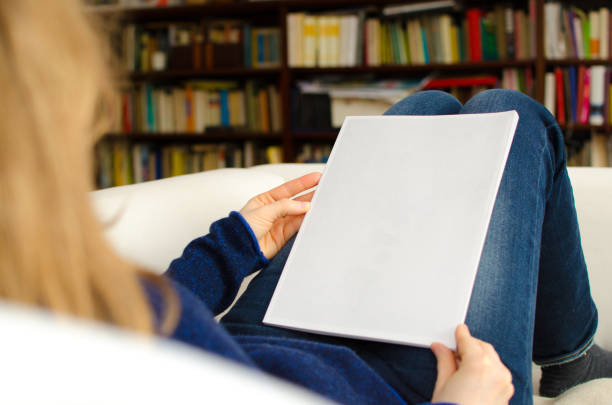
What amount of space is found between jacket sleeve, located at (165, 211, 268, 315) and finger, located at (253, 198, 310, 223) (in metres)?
0.05

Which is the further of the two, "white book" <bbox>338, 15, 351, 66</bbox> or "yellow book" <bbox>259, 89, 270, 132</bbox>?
"yellow book" <bbox>259, 89, 270, 132</bbox>

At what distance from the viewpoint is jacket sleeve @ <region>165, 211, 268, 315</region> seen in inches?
29.6

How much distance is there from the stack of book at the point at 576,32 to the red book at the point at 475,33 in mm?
285

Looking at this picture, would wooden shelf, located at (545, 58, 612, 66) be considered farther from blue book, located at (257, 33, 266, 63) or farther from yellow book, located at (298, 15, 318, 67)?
blue book, located at (257, 33, 266, 63)

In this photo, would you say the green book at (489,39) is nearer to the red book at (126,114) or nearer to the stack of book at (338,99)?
the stack of book at (338,99)

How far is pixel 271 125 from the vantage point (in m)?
2.98

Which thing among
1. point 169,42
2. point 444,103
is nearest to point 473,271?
point 444,103

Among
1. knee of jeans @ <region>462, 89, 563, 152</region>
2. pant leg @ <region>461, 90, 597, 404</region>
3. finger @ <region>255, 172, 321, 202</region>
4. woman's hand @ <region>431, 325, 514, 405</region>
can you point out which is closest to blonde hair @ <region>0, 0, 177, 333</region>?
woman's hand @ <region>431, 325, 514, 405</region>

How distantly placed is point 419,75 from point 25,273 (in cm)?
265

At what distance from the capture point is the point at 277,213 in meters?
0.84

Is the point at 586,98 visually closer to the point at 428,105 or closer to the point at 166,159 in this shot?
the point at 428,105

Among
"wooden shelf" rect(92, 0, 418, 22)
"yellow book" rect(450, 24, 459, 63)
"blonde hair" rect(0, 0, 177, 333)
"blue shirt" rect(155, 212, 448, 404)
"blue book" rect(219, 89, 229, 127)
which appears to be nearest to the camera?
"blonde hair" rect(0, 0, 177, 333)

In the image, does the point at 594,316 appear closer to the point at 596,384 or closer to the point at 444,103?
the point at 596,384

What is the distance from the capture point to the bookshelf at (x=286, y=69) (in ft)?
8.34
